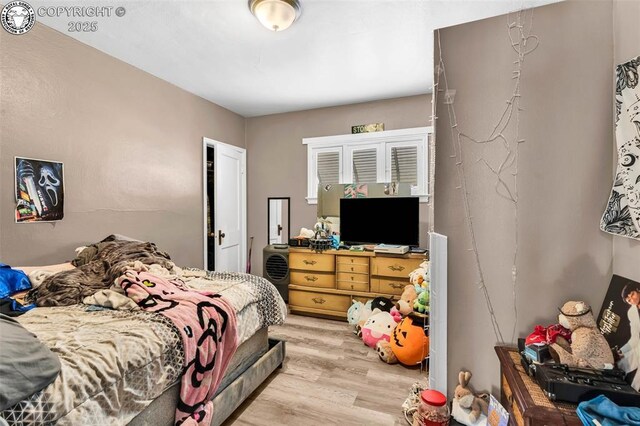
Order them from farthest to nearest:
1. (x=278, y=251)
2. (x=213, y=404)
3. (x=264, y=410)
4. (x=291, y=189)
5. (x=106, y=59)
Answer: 1. (x=291, y=189)
2. (x=278, y=251)
3. (x=106, y=59)
4. (x=264, y=410)
5. (x=213, y=404)

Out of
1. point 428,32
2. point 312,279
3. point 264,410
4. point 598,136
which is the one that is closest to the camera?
point 598,136

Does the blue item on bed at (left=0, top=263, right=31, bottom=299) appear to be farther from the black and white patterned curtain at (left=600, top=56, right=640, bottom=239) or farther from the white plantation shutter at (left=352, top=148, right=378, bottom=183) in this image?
the white plantation shutter at (left=352, top=148, right=378, bottom=183)

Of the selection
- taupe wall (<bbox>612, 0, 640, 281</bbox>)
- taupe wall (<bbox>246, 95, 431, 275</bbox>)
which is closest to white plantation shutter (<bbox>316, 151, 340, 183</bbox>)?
taupe wall (<bbox>246, 95, 431, 275</bbox>)

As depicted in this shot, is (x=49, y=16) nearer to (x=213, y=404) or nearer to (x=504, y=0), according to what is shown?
(x=213, y=404)

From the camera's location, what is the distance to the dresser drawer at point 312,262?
3281 mm

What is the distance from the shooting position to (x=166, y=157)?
10.3 feet

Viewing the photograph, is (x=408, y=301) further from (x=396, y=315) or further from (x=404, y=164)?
(x=404, y=164)

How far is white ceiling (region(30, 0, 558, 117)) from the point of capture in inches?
78.2

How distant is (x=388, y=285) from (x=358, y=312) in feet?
1.46

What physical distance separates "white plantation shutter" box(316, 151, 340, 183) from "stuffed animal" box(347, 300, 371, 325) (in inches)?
67.6

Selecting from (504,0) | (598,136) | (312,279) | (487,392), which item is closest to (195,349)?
(487,392)

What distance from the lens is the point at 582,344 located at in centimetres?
112

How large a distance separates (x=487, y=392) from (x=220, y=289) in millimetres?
1707

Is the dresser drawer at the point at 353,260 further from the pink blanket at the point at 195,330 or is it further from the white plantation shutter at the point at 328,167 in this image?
the pink blanket at the point at 195,330
